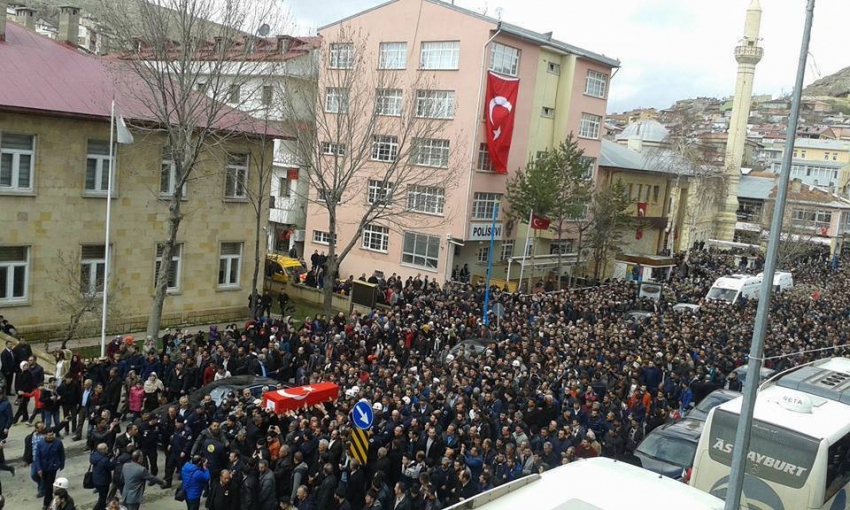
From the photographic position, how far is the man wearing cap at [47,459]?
1145 cm

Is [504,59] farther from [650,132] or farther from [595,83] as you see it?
[650,132]

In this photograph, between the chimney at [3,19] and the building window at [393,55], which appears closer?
the chimney at [3,19]

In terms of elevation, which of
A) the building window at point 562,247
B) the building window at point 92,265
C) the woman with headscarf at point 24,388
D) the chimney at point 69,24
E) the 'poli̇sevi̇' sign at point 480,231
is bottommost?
the woman with headscarf at point 24,388

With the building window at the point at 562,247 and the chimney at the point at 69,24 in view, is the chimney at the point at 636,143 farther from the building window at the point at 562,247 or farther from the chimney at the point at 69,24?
the chimney at the point at 69,24

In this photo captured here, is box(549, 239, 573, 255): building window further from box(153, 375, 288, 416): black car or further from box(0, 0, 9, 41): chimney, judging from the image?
box(0, 0, 9, 41): chimney

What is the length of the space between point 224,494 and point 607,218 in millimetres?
32305

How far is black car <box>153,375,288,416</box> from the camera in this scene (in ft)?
49.2

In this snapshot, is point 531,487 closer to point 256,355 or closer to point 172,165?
point 256,355

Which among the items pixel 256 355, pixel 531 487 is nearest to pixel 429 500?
pixel 531 487

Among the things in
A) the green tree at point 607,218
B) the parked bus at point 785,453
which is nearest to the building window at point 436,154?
the green tree at point 607,218

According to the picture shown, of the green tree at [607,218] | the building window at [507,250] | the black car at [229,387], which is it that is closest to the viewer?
the black car at [229,387]

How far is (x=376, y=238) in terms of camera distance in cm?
3894

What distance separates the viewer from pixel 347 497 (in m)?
11.6

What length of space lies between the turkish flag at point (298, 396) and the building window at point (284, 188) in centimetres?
3205
